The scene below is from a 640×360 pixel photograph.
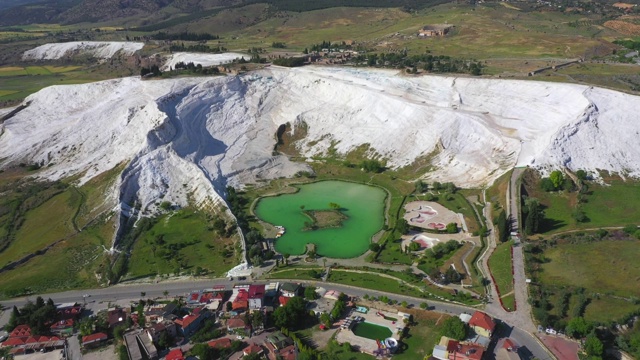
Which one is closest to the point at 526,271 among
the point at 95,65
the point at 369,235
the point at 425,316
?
the point at 425,316

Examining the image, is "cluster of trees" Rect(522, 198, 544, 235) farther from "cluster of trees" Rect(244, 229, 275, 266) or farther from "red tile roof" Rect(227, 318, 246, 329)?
"red tile roof" Rect(227, 318, 246, 329)

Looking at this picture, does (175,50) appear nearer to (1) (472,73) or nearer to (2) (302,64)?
(2) (302,64)

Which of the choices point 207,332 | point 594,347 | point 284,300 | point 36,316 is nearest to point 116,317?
point 36,316

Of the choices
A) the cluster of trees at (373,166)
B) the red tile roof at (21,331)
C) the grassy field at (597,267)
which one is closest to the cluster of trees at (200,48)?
the cluster of trees at (373,166)

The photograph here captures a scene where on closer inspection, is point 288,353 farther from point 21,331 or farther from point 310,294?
point 21,331

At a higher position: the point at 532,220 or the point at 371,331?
the point at 532,220

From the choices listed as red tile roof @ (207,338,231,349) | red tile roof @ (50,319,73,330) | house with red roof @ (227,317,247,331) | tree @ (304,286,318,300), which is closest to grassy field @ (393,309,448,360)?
tree @ (304,286,318,300)
